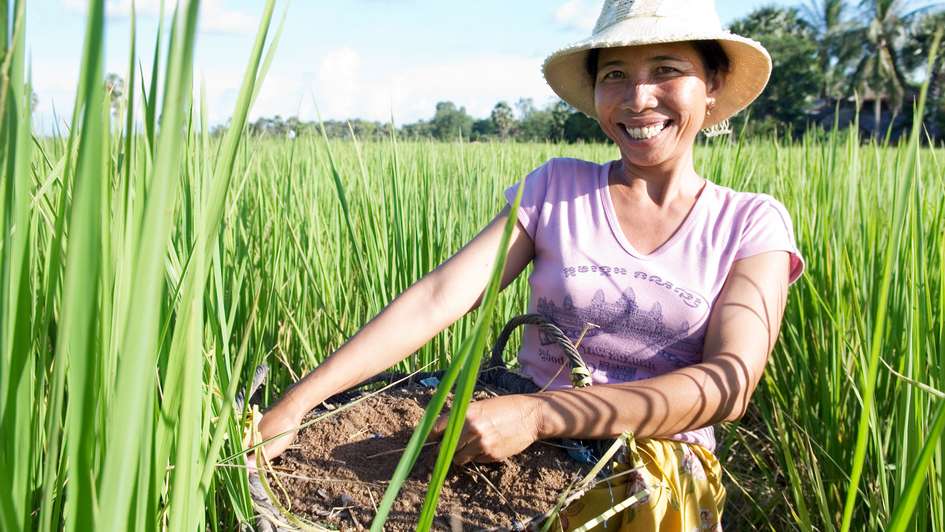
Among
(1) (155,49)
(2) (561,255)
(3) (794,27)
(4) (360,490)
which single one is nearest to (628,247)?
(2) (561,255)

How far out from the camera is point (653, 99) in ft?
4.11

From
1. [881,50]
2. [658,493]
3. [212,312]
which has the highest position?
[881,50]

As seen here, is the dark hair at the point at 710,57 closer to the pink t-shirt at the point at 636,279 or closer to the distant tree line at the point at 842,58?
the pink t-shirt at the point at 636,279

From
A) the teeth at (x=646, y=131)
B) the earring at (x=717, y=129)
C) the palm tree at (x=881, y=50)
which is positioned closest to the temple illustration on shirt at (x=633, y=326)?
the teeth at (x=646, y=131)

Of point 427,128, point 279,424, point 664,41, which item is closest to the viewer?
point 279,424

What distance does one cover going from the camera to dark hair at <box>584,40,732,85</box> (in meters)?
1.33

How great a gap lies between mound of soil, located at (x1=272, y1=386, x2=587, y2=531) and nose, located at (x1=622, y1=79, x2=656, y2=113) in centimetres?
58

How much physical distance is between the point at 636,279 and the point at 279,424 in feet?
2.00

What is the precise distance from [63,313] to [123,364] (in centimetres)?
3

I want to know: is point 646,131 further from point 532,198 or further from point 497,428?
point 497,428

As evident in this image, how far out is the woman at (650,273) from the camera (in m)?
1.06

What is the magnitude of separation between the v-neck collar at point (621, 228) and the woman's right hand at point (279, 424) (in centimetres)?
61

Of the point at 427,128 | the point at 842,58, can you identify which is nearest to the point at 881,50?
the point at 842,58

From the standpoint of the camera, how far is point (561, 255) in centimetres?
132
